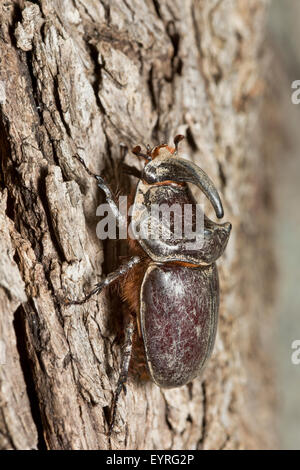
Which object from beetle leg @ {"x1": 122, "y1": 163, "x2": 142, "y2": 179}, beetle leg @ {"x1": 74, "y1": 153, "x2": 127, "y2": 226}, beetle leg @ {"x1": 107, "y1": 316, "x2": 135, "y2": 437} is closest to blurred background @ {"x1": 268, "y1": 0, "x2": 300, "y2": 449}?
beetle leg @ {"x1": 122, "y1": 163, "x2": 142, "y2": 179}

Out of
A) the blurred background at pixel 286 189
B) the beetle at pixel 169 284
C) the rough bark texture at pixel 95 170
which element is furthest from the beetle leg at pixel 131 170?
the blurred background at pixel 286 189

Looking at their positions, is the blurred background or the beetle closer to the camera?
the beetle

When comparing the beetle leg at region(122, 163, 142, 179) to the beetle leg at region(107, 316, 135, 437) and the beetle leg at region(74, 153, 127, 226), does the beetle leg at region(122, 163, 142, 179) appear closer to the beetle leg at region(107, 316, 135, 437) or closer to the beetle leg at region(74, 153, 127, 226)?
the beetle leg at region(74, 153, 127, 226)

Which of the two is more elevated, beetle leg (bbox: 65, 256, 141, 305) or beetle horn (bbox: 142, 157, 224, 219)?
beetle horn (bbox: 142, 157, 224, 219)

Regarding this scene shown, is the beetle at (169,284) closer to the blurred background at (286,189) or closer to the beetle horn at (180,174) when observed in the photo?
the beetle horn at (180,174)

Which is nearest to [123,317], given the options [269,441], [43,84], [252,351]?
[43,84]

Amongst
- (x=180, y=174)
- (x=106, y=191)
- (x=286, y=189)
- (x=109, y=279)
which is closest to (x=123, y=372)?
(x=109, y=279)

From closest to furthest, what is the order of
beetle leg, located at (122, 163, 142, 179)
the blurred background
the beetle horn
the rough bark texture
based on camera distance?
1. the rough bark texture
2. the beetle horn
3. beetle leg, located at (122, 163, 142, 179)
4. the blurred background
